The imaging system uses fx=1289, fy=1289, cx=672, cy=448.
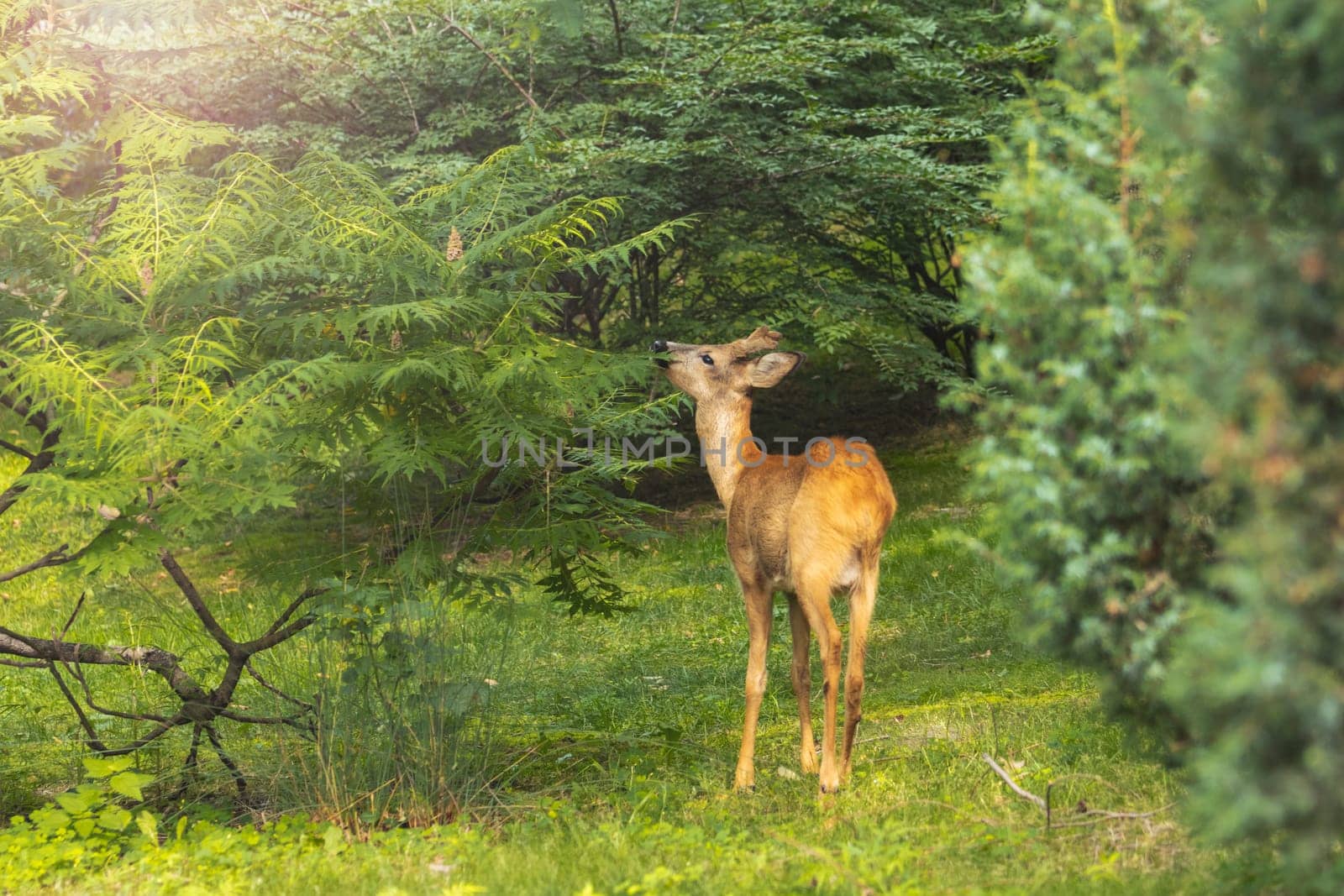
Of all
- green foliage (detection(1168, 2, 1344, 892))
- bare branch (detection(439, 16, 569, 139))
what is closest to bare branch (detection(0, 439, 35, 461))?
green foliage (detection(1168, 2, 1344, 892))

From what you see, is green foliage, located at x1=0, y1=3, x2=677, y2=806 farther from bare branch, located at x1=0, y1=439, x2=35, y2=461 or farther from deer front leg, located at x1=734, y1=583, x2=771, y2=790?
deer front leg, located at x1=734, y1=583, x2=771, y2=790

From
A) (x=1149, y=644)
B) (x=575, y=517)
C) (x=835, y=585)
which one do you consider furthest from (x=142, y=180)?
(x=1149, y=644)

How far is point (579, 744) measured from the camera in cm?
671

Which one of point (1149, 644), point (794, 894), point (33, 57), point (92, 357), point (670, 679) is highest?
point (33, 57)

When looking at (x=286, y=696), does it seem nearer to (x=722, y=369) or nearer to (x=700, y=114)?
(x=722, y=369)

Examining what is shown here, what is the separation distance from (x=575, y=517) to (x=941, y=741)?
210cm

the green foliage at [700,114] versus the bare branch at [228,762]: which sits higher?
the green foliage at [700,114]

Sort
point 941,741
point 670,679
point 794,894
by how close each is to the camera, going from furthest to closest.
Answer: point 670,679
point 941,741
point 794,894

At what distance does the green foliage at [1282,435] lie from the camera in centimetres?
258

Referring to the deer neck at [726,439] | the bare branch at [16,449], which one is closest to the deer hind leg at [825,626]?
the deer neck at [726,439]

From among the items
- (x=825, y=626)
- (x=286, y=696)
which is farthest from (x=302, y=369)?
(x=825, y=626)

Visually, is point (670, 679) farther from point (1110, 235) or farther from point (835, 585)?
point (1110, 235)

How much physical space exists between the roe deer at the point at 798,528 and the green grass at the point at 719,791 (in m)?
0.39

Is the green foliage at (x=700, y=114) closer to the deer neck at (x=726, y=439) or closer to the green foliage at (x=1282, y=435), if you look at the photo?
the deer neck at (x=726, y=439)
